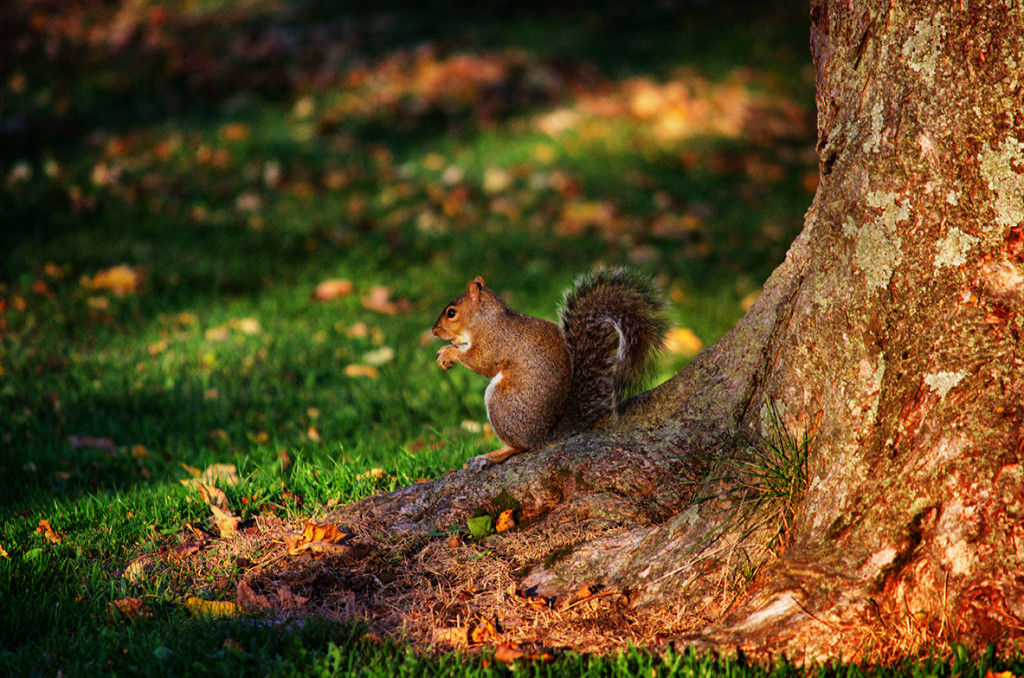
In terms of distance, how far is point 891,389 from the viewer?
2135mm

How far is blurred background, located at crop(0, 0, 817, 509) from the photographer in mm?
4348

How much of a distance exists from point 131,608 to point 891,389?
2043 mm

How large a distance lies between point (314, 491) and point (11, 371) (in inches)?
91.4

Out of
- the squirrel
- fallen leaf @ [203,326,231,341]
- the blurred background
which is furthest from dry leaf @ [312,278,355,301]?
the squirrel

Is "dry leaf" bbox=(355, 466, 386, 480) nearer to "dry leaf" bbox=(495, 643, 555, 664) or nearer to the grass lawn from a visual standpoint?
the grass lawn

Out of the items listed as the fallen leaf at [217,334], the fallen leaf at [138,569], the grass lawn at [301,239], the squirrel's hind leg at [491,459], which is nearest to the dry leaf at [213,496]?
the grass lawn at [301,239]

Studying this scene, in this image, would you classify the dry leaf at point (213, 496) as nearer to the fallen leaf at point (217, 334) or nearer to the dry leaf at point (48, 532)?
the dry leaf at point (48, 532)

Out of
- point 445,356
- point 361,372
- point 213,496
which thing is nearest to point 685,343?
point 361,372

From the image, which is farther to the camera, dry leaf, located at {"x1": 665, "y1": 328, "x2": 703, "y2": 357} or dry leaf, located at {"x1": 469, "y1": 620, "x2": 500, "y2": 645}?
dry leaf, located at {"x1": 665, "y1": 328, "x2": 703, "y2": 357}

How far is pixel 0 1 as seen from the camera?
38.6 feet

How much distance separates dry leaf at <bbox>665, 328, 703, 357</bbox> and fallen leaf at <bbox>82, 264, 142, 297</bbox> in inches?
130

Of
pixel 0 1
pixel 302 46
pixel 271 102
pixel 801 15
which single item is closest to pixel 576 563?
pixel 271 102

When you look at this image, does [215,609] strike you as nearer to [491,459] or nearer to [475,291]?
[491,459]

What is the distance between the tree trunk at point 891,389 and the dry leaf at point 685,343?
8.77ft
